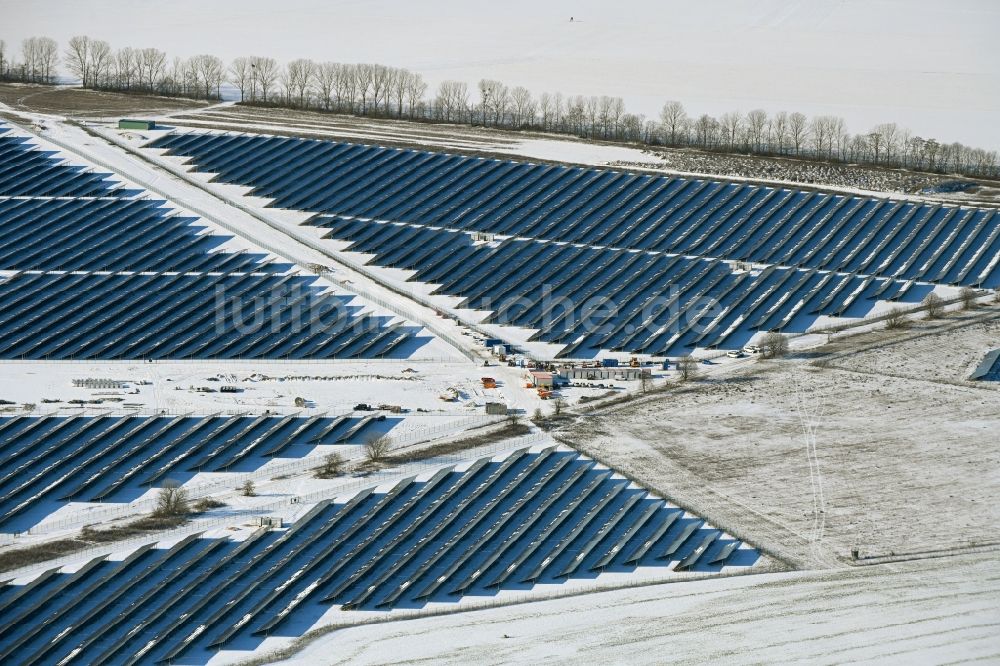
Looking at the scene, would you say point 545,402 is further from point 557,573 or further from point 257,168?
point 257,168

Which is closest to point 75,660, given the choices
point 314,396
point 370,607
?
point 370,607

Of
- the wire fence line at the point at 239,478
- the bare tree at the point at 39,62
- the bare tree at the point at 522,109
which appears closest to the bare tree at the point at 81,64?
the bare tree at the point at 39,62

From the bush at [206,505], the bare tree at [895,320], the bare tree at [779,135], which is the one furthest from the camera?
the bare tree at [779,135]

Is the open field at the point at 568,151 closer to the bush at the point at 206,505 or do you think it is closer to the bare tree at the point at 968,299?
the bare tree at the point at 968,299

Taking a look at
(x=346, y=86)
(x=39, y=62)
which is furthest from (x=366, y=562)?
(x=39, y=62)

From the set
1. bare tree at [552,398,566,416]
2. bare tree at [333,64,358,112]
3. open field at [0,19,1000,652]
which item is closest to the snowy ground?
open field at [0,19,1000,652]
